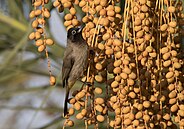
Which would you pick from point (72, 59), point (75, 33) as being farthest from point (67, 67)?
point (75, 33)

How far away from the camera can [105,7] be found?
6.96 feet

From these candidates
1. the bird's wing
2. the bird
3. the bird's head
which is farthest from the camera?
the bird's wing

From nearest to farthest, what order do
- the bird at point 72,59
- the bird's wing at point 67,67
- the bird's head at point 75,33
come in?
the bird's head at point 75,33 → the bird at point 72,59 → the bird's wing at point 67,67

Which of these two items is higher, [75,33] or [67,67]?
[75,33]

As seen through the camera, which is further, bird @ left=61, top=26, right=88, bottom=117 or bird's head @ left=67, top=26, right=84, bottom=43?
bird @ left=61, top=26, right=88, bottom=117

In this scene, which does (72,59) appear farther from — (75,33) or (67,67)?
(75,33)

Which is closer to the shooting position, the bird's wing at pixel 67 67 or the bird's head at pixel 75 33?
the bird's head at pixel 75 33

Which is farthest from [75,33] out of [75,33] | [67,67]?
[67,67]

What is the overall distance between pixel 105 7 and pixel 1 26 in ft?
5.35

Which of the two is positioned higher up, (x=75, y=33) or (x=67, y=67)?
(x=75, y=33)

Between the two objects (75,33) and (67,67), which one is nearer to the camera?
(75,33)

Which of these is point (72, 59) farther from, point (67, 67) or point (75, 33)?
point (75, 33)

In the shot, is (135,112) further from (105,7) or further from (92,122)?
(105,7)

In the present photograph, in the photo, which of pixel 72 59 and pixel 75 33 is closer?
pixel 75 33
